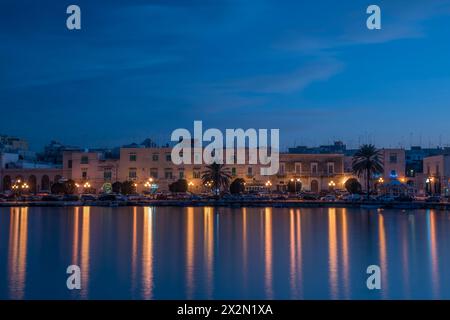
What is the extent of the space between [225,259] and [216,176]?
31.6 metres

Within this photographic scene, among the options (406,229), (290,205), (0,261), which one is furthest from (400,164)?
(0,261)

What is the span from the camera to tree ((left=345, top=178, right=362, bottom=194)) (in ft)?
166

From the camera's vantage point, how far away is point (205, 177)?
5097cm

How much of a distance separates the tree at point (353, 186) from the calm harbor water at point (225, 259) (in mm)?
19713

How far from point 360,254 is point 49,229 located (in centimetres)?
1384

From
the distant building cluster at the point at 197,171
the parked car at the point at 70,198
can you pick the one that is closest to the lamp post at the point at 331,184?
the distant building cluster at the point at 197,171

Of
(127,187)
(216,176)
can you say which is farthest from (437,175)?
(127,187)

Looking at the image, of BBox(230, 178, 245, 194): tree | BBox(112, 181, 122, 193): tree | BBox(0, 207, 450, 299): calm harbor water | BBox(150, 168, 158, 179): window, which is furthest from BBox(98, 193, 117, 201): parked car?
BBox(0, 207, 450, 299): calm harbor water

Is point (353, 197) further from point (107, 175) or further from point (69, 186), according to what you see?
point (69, 186)

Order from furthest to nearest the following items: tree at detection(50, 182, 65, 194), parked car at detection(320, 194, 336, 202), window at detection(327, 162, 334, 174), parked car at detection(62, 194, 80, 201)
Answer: window at detection(327, 162, 334, 174)
tree at detection(50, 182, 65, 194)
parked car at detection(62, 194, 80, 201)
parked car at detection(320, 194, 336, 202)

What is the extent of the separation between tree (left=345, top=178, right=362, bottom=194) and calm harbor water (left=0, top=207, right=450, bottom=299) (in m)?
19.7

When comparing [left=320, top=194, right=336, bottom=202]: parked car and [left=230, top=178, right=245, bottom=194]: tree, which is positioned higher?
[left=230, top=178, right=245, bottom=194]: tree

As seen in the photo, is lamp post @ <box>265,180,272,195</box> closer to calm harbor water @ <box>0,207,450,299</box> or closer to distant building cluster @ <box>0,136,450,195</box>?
distant building cluster @ <box>0,136,450,195</box>
